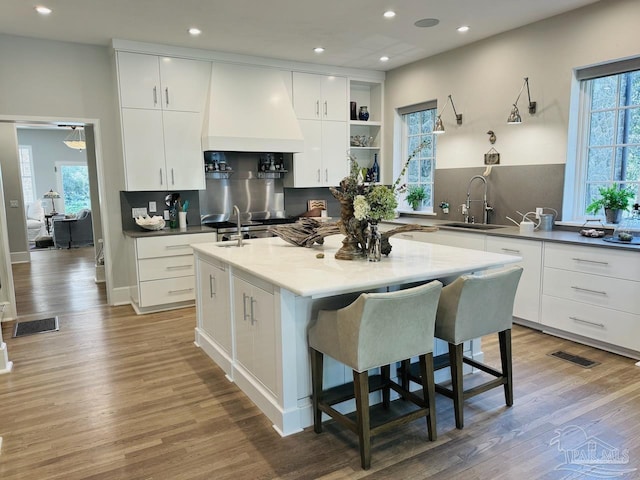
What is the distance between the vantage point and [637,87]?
3732mm

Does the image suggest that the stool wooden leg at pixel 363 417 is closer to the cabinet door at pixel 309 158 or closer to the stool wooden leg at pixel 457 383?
the stool wooden leg at pixel 457 383

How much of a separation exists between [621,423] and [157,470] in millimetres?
2432

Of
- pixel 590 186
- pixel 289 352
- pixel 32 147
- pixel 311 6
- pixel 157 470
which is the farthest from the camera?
pixel 32 147

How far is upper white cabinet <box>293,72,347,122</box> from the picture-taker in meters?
5.52

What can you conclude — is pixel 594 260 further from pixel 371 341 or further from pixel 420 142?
pixel 420 142

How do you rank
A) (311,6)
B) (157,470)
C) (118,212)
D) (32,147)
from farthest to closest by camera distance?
(32,147) → (118,212) → (311,6) → (157,470)

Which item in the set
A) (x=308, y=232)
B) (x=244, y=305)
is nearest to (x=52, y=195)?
(x=308, y=232)

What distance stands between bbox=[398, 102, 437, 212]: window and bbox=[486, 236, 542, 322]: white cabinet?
1.79m

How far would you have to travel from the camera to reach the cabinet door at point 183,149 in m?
4.80

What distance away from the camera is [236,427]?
8.18ft

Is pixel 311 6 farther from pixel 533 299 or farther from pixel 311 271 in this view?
pixel 533 299

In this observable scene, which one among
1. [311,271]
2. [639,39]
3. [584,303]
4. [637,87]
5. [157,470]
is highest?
[639,39]

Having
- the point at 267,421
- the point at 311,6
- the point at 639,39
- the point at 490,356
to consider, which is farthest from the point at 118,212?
the point at 639,39

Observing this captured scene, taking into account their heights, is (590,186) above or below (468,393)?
above
